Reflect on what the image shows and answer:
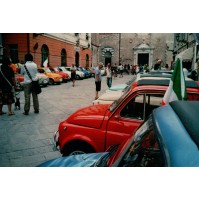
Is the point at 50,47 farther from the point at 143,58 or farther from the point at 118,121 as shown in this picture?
the point at 118,121

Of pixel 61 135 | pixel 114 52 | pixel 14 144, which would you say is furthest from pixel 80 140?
pixel 114 52

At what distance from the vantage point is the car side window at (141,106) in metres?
3.50

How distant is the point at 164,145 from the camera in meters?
1.38

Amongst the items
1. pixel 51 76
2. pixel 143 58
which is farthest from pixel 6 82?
pixel 143 58

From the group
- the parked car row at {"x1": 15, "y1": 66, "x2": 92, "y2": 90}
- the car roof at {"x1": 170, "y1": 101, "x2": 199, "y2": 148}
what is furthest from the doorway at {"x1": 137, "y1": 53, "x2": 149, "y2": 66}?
the car roof at {"x1": 170, "y1": 101, "x2": 199, "y2": 148}

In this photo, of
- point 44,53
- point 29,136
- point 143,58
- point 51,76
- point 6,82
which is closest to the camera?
point 29,136

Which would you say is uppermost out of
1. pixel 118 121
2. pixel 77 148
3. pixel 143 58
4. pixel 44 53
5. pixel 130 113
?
pixel 143 58

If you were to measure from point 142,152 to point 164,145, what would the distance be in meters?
0.58

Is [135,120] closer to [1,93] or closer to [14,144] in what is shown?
[14,144]

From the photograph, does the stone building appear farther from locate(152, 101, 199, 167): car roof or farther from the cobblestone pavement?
locate(152, 101, 199, 167): car roof

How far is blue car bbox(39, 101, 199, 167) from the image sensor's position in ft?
4.08

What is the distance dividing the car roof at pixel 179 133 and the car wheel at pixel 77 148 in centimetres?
196

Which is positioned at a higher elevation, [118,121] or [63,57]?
[63,57]

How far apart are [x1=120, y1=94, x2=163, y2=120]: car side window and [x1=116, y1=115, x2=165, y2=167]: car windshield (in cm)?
129
